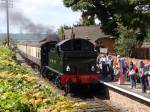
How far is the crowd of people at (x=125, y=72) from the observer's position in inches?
795

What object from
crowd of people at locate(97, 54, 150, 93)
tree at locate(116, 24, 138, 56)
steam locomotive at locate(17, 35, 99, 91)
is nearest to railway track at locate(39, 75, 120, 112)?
steam locomotive at locate(17, 35, 99, 91)

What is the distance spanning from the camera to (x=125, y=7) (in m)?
40.5

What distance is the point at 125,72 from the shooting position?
2495 centimetres

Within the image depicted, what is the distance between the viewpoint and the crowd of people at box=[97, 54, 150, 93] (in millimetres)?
20203

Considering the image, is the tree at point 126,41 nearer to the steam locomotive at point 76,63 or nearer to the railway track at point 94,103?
the railway track at point 94,103

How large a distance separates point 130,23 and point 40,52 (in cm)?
1217

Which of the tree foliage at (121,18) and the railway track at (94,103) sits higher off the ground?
the tree foliage at (121,18)

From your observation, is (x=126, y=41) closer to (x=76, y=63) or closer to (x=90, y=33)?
(x=76, y=63)

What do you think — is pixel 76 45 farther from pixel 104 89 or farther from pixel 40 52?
pixel 40 52

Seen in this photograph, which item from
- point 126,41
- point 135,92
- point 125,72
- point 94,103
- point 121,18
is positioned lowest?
point 94,103

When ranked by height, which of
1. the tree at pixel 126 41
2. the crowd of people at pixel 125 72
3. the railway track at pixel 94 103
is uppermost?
the tree at pixel 126 41

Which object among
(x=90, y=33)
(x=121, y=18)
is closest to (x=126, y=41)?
(x=121, y=18)

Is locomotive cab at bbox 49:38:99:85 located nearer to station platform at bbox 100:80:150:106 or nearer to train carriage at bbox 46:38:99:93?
train carriage at bbox 46:38:99:93

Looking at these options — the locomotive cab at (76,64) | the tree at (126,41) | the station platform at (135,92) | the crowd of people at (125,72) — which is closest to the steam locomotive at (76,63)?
the locomotive cab at (76,64)
